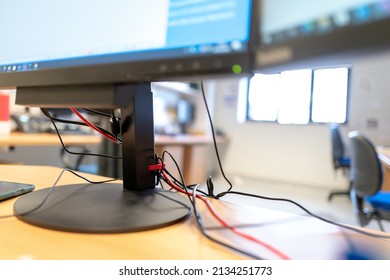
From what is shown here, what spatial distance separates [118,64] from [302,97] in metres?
4.16

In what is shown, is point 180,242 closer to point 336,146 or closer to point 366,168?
point 366,168

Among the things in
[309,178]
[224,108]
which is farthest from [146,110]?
[224,108]

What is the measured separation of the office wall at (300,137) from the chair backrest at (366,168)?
1.74 m

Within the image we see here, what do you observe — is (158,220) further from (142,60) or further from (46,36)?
(46,36)

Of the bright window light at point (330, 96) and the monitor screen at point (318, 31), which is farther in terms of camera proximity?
the bright window light at point (330, 96)

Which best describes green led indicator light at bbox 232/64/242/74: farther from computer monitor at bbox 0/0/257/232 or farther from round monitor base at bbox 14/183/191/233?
round monitor base at bbox 14/183/191/233

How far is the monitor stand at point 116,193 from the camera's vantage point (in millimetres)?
387

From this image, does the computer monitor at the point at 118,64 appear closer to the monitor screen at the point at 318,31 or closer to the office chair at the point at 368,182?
the monitor screen at the point at 318,31

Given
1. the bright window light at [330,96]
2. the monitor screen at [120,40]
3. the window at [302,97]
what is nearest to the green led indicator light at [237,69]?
the monitor screen at [120,40]

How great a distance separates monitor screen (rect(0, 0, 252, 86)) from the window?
3550 mm

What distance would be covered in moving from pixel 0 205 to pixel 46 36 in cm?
30

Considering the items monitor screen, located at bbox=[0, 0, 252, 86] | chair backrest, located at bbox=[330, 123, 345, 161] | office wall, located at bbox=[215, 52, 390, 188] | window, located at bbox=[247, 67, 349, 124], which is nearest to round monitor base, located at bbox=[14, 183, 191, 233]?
monitor screen, located at bbox=[0, 0, 252, 86]

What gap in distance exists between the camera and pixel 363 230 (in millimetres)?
425

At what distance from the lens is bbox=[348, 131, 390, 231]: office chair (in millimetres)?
1615
